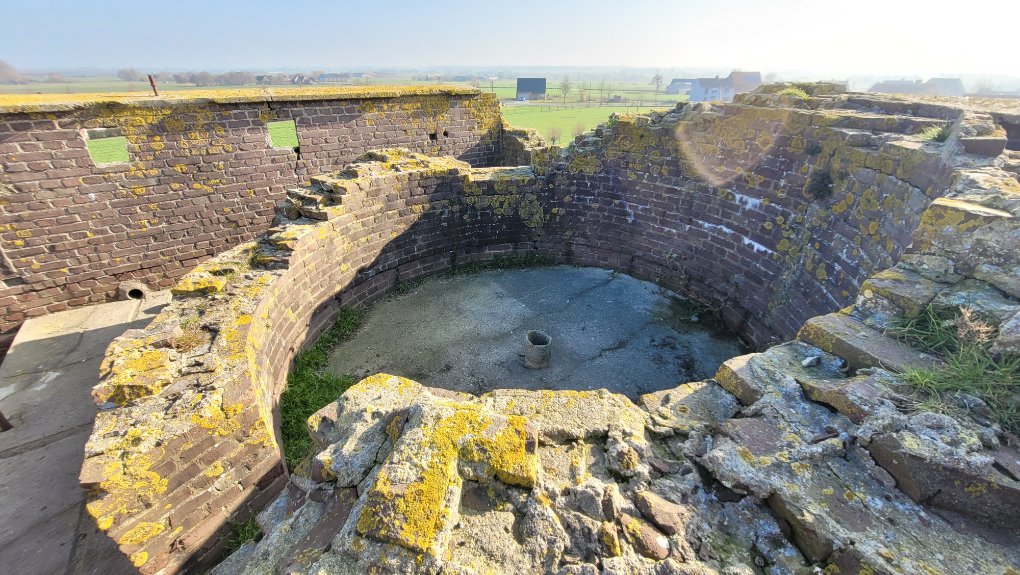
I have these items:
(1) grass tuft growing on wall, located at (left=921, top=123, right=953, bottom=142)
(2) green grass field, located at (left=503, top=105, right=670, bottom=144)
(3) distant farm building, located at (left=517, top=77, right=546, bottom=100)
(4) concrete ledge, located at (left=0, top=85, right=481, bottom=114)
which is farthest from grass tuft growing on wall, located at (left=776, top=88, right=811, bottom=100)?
(3) distant farm building, located at (left=517, top=77, right=546, bottom=100)

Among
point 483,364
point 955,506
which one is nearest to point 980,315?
point 955,506

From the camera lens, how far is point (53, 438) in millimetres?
5074

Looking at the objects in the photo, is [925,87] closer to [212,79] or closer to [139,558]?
[139,558]

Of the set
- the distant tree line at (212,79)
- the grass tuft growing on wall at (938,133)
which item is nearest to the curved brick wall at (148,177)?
the grass tuft growing on wall at (938,133)

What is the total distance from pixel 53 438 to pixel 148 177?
4869mm

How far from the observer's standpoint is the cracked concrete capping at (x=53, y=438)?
3.94m

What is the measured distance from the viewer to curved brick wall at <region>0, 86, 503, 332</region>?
705 centimetres

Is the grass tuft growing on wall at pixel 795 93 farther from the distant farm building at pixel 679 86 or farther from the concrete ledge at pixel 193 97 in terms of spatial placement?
the distant farm building at pixel 679 86

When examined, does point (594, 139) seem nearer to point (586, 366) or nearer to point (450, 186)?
point (450, 186)

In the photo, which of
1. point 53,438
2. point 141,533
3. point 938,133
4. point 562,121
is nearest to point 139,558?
point 141,533

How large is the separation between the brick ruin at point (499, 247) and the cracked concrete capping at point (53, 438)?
1.00 meters

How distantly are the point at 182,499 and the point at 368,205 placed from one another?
503 cm

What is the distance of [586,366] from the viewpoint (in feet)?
21.7

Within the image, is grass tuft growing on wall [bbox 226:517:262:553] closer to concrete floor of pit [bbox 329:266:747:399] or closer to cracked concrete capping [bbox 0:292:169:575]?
cracked concrete capping [bbox 0:292:169:575]
